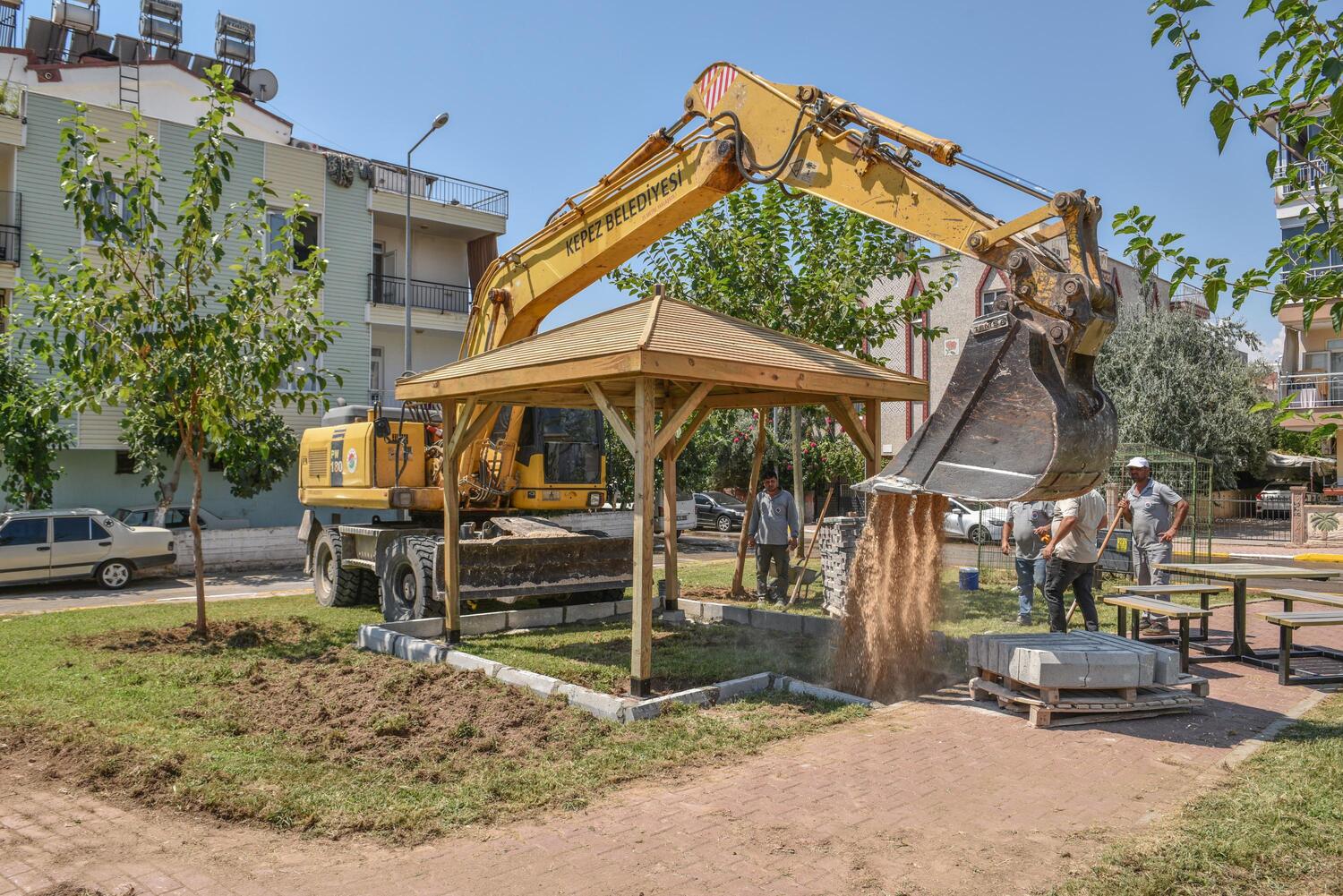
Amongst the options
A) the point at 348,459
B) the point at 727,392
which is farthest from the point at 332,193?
the point at 727,392

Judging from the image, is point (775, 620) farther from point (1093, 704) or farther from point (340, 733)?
point (340, 733)

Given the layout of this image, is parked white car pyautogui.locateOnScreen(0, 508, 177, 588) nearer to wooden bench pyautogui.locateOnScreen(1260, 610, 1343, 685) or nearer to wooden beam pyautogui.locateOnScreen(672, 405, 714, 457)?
wooden beam pyautogui.locateOnScreen(672, 405, 714, 457)

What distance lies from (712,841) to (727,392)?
6254 mm

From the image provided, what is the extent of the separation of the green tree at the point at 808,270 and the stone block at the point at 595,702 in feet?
24.8

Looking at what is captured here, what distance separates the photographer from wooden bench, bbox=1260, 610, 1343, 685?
308 inches

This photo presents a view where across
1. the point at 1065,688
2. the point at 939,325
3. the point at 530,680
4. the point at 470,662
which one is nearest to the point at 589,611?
the point at 470,662

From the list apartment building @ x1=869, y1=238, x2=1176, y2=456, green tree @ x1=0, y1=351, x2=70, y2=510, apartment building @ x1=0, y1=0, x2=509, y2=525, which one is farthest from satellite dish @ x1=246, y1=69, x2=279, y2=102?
apartment building @ x1=869, y1=238, x2=1176, y2=456

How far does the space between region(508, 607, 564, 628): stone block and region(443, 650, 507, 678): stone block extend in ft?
5.90

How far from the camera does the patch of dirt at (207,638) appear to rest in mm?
10039

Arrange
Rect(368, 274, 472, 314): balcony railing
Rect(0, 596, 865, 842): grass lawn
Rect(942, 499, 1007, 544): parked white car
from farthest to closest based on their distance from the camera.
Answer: Rect(368, 274, 472, 314): balcony railing, Rect(942, 499, 1007, 544): parked white car, Rect(0, 596, 865, 842): grass lawn

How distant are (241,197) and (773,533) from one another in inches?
760

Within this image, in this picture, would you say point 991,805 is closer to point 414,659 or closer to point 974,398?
point 974,398

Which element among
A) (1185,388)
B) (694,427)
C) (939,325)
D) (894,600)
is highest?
(939,325)

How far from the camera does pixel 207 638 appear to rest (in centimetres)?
1048
